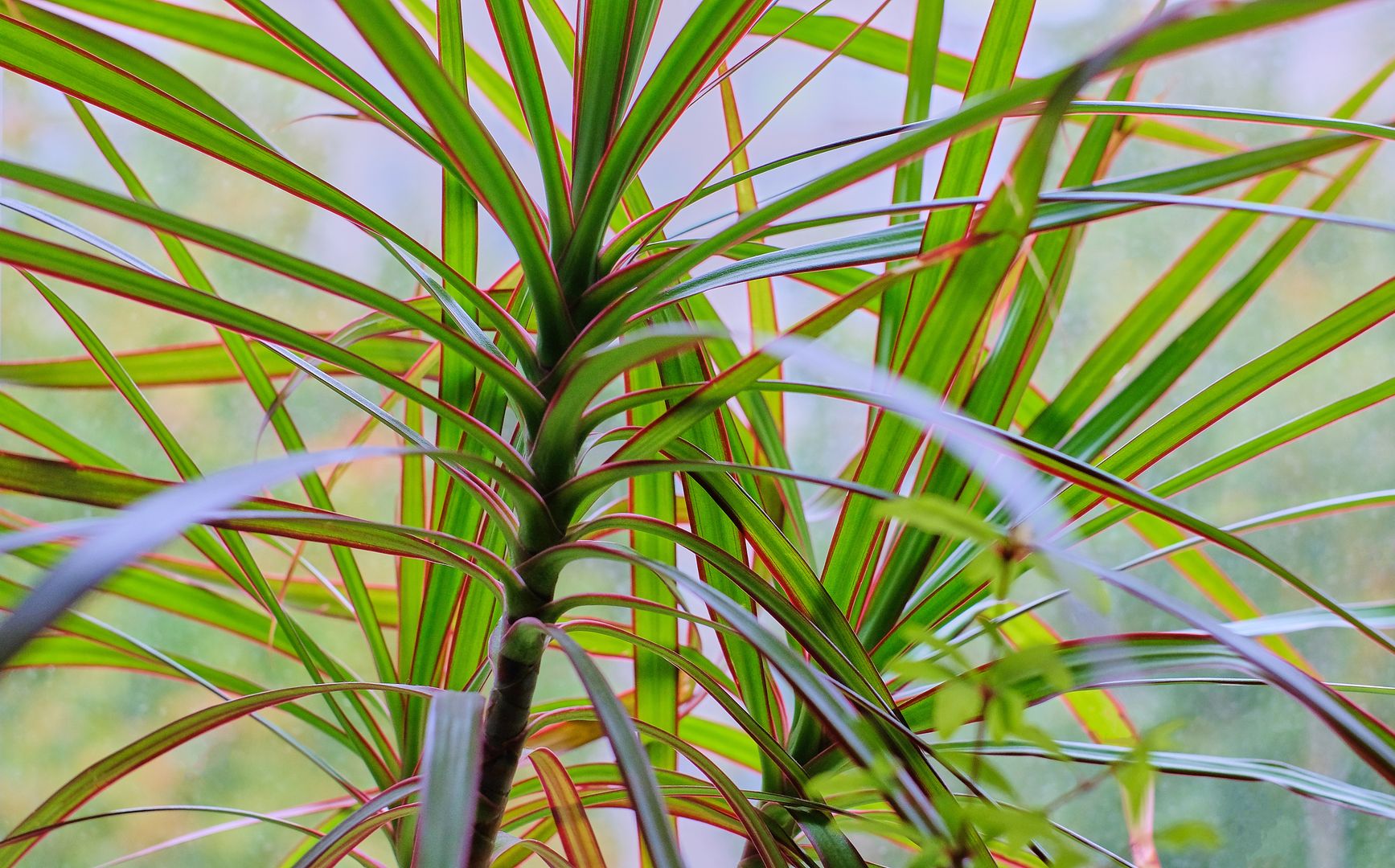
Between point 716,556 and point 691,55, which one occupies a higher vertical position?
point 691,55

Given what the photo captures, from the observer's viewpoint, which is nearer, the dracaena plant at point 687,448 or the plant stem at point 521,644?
the dracaena plant at point 687,448

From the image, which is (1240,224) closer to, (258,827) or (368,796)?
(368,796)

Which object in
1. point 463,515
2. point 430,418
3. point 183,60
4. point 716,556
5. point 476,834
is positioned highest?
point 183,60

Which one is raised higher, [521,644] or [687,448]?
[687,448]

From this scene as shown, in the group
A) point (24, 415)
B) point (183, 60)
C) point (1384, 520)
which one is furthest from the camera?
point (183, 60)

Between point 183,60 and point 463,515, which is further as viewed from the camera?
point 183,60

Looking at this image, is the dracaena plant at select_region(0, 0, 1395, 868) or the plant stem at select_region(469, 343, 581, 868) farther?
the plant stem at select_region(469, 343, 581, 868)

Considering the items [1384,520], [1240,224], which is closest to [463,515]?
[1240,224]

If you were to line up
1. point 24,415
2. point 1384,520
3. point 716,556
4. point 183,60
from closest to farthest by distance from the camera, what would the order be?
1. point 716,556
2. point 24,415
3. point 1384,520
4. point 183,60
